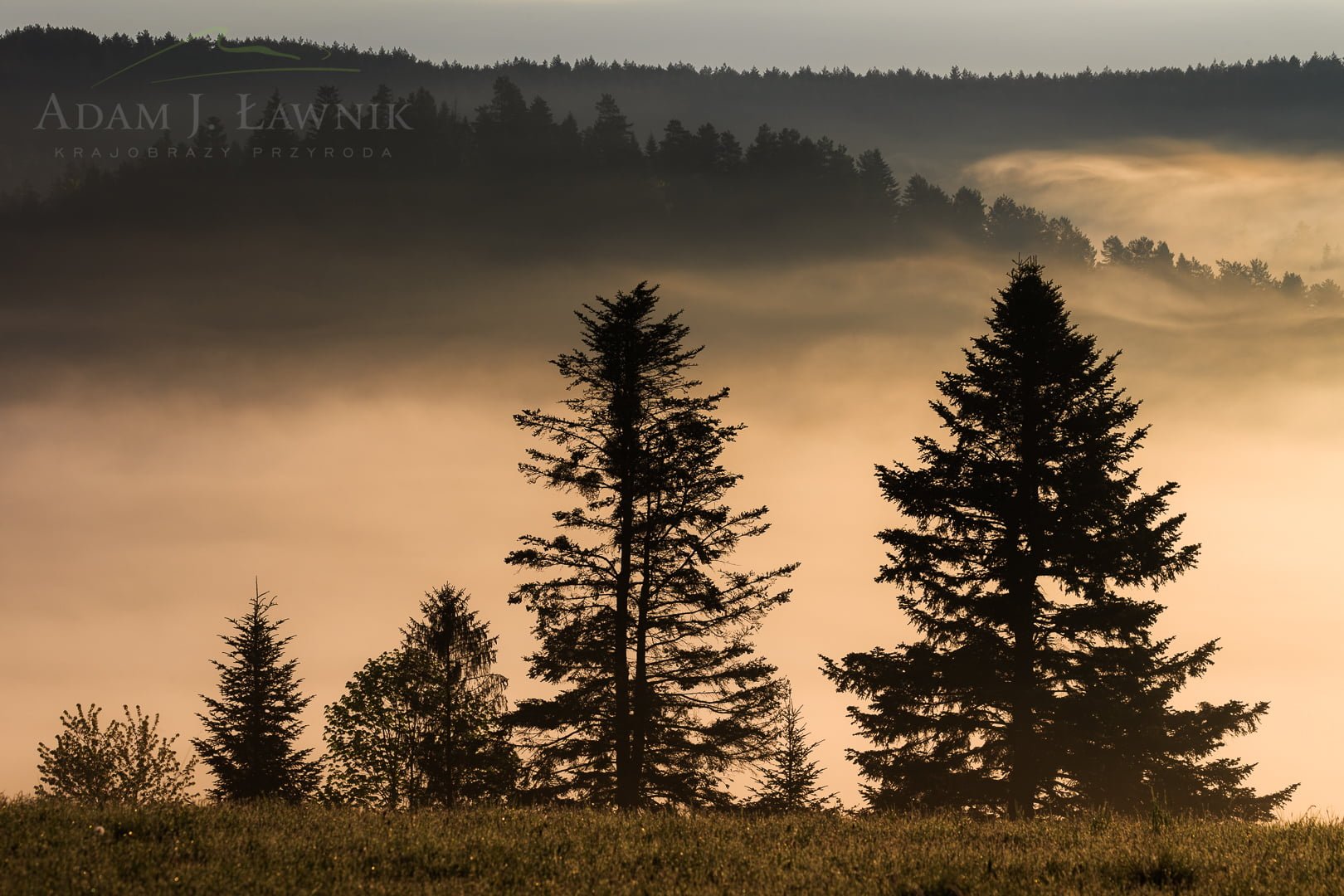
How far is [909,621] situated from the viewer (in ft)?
82.4

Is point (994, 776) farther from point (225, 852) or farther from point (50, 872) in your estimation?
point (50, 872)

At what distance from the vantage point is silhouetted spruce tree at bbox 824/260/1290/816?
23859 millimetres

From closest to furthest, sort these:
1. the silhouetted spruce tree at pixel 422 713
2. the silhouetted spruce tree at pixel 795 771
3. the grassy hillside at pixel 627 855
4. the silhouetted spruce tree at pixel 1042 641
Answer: the grassy hillside at pixel 627 855 < the silhouetted spruce tree at pixel 1042 641 < the silhouetted spruce tree at pixel 422 713 < the silhouetted spruce tree at pixel 795 771

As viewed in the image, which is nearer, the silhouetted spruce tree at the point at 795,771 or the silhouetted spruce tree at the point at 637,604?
the silhouetted spruce tree at the point at 637,604

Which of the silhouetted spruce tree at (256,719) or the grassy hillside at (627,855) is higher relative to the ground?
the silhouetted spruce tree at (256,719)

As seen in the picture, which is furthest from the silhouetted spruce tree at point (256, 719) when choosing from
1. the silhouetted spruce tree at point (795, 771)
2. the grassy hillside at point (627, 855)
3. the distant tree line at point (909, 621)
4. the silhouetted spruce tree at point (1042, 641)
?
the grassy hillside at point (627, 855)

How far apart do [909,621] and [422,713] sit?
74.8 ft

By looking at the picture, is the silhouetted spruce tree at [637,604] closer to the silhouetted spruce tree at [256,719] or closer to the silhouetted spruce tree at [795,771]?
the silhouetted spruce tree at [795,771]

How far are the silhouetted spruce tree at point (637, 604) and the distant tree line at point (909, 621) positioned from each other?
0.05m

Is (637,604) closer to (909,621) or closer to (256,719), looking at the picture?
(909,621)

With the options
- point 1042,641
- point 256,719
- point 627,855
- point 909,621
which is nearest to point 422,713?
point 256,719

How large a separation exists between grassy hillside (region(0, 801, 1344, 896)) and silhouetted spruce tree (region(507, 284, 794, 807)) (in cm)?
1403

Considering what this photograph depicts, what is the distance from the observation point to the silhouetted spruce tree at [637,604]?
1171 inches

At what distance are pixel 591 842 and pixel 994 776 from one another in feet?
41.2
